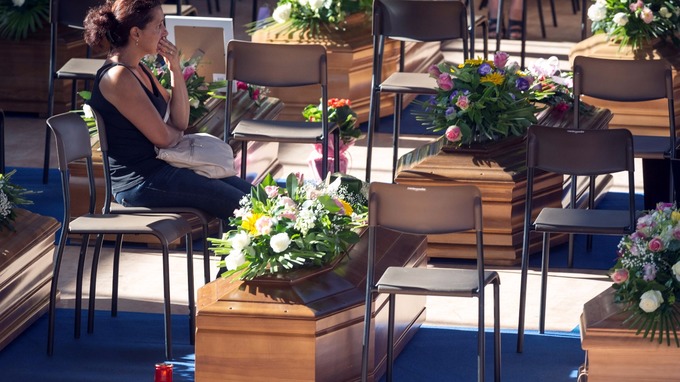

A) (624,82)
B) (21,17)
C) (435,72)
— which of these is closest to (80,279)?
(435,72)

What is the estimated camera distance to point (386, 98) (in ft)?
28.5

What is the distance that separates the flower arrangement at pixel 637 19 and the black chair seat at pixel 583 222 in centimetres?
302

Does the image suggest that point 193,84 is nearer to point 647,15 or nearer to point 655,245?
point 647,15

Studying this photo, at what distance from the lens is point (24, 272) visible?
208 inches

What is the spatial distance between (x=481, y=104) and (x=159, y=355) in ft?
6.59

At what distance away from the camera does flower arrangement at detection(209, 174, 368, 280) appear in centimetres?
455

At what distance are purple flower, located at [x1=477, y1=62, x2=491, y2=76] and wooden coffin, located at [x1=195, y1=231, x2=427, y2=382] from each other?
1940 millimetres

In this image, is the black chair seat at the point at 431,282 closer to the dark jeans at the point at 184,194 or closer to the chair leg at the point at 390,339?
the chair leg at the point at 390,339

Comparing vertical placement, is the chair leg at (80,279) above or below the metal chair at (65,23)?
below

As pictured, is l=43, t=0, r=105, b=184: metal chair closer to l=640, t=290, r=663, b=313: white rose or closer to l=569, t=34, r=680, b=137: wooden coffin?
l=569, t=34, r=680, b=137: wooden coffin

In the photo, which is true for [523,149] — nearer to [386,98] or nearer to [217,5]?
[386,98]

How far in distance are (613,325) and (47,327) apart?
2.20 metres

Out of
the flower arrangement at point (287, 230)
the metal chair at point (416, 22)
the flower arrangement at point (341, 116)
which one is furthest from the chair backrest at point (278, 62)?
the flower arrangement at point (287, 230)

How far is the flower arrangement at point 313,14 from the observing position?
8.23 metres
